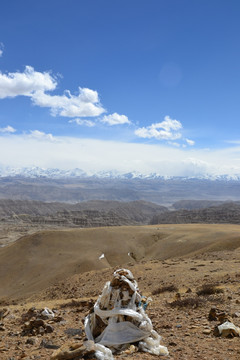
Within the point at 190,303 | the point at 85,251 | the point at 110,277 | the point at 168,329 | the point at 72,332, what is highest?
the point at 168,329

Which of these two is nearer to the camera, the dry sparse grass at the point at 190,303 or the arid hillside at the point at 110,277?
the arid hillside at the point at 110,277

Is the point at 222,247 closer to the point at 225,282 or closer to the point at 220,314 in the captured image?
the point at 225,282

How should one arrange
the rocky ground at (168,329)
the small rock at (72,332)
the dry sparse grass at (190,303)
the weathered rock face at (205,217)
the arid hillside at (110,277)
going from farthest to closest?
→ the weathered rock face at (205,217) → the dry sparse grass at (190,303) → the small rock at (72,332) → the arid hillside at (110,277) → the rocky ground at (168,329)

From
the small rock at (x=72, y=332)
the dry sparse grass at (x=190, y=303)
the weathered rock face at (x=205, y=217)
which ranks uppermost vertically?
the dry sparse grass at (x=190, y=303)

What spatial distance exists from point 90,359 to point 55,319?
14.4 ft

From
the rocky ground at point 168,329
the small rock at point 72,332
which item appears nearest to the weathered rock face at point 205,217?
the rocky ground at point 168,329

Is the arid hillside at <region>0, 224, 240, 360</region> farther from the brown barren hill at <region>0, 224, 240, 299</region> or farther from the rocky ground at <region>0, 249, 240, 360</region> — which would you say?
the brown barren hill at <region>0, 224, 240, 299</region>

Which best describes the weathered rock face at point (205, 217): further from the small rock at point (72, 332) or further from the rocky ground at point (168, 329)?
the small rock at point (72, 332)

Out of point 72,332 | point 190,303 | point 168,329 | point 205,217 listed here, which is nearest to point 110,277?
point 190,303

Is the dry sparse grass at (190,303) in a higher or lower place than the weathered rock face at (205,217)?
higher

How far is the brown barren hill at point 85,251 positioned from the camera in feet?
109

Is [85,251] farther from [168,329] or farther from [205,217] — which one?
[205,217]

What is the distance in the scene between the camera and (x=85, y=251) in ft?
135

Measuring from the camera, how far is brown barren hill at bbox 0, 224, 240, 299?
33.1 meters
